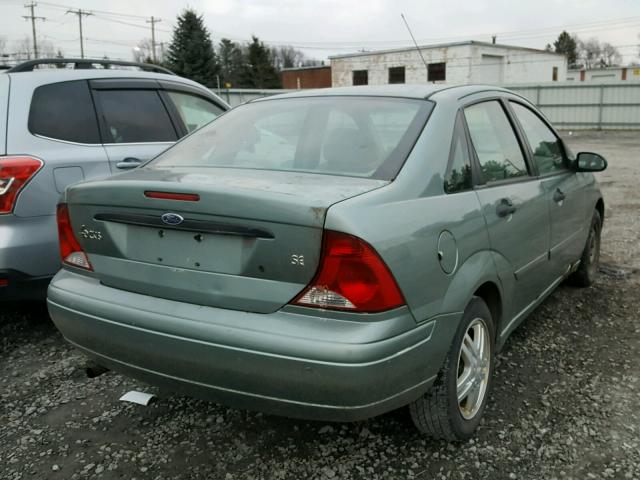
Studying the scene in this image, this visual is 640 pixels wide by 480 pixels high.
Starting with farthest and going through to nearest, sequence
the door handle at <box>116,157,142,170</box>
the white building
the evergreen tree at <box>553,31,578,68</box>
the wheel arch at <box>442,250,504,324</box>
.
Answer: the evergreen tree at <box>553,31,578,68</box> < the white building < the door handle at <box>116,157,142,170</box> < the wheel arch at <box>442,250,504,324</box>

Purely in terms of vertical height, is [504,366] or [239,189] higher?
[239,189]

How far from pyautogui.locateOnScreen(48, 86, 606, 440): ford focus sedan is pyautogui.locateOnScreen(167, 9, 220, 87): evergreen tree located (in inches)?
1977

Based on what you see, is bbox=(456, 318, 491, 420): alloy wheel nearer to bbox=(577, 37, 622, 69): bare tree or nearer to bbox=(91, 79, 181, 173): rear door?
bbox=(91, 79, 181, 173): rear door

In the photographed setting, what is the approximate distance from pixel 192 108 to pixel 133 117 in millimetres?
744

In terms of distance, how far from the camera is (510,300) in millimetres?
2906

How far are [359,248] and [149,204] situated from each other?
0.84m

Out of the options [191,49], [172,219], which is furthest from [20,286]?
[191,49]

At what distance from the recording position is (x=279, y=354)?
1.95m

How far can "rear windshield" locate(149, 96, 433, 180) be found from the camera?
8.05 feet

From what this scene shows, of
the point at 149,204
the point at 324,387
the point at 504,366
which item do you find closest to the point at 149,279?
the point at 149,204

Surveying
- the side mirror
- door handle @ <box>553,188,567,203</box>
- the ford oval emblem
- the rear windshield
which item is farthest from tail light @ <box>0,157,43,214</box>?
the side mirror

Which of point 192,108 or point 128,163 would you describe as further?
point 192,108

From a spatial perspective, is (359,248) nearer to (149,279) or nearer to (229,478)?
(149,279)

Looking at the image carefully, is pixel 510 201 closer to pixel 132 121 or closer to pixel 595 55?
pixel 132 121
